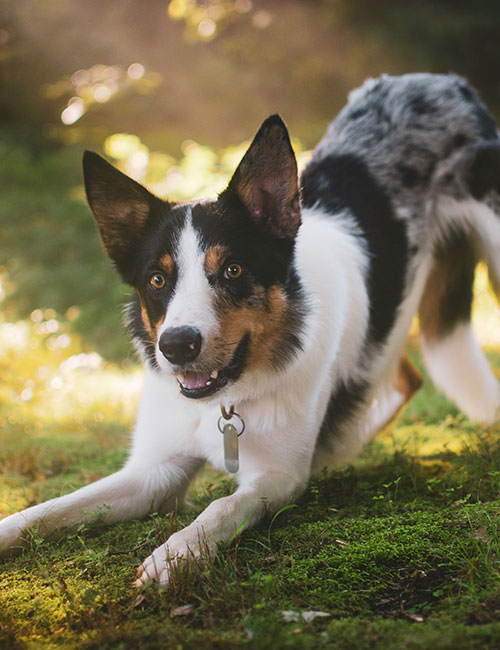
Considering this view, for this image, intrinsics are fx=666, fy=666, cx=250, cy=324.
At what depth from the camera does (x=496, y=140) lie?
4.37m

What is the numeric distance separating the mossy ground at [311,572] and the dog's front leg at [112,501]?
Result: 2.7 inches

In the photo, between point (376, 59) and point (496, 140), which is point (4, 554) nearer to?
point (496, 140)

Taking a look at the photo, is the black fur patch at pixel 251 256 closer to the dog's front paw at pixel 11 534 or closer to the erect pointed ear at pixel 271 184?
the erect pointed ear at pixel 271 184

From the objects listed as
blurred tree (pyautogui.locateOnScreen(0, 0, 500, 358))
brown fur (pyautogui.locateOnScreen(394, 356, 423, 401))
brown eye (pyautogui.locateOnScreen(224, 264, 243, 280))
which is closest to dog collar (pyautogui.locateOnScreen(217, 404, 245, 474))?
brown eye (pyautogui.locateOnScreen(224, 264, 243, 280))

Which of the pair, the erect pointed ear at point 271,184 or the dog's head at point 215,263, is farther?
the erect pointed ear at point 271,184

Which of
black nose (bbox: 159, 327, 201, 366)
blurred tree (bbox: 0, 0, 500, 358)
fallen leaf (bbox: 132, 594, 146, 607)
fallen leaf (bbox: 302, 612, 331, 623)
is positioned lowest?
fallen leaf (bbox: 302, 612, 331, 623)

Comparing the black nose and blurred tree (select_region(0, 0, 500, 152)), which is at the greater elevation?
blurred tree (select_region(0, 0, 500, 152))

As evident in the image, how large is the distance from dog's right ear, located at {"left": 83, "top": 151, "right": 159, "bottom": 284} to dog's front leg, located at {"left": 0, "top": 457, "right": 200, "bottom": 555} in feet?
3.12

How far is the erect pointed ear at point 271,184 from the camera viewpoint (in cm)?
296

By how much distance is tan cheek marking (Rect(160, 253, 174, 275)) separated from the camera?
115 inches

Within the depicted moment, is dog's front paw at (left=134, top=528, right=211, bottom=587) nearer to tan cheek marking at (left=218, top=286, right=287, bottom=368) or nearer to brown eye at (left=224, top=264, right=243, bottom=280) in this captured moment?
tan cheek marking at (left=218, top=286, right=287, bottom=368)

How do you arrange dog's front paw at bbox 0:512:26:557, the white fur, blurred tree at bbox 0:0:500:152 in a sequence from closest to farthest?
dog's front paw at bbox 0:512:26:557, the white fur, blurred tree at bbox 0:0:500:152

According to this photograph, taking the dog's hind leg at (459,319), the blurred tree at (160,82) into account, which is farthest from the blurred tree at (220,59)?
the dog's hind leg at (459,319)

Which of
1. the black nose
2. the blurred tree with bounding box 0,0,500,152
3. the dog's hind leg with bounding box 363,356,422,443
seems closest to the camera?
the black nose
